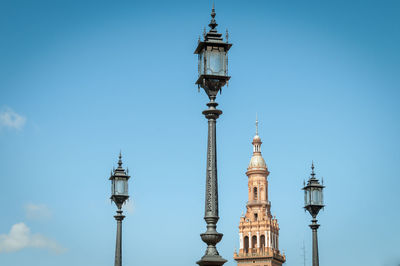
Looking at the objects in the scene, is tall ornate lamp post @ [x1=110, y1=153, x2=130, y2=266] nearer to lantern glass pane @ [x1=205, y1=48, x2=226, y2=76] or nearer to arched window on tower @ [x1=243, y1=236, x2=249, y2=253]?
lantern glass pane @ [x1=205, y1=48, x2=226, y2=76]

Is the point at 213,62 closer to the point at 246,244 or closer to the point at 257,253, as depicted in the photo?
the point at 257,253

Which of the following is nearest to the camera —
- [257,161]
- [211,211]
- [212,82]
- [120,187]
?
[211,211]

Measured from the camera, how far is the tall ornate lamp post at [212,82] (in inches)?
611

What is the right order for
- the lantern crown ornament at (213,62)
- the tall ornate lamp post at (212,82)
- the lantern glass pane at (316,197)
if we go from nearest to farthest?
1. the tall ornate lamp post at (212,82)
2. the lantern crown ornament at (213,62)
3. the lantern glass pane at (316,197)

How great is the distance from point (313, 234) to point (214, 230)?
430 inches

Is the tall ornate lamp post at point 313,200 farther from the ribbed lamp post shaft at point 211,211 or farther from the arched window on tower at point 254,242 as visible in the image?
the arched window on tower at point 254,242

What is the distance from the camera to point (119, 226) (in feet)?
81.8

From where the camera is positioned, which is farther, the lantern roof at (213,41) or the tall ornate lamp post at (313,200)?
the tall ornate lamp post at (313,200)

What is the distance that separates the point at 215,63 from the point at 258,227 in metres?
121

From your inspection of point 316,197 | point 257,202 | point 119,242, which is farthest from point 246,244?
point 119,242

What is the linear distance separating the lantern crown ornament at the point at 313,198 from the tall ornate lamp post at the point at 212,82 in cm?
1058

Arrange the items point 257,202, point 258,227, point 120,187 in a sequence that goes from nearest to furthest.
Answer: point 120,187 → point 258,227 → point 257,202

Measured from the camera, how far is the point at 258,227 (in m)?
136

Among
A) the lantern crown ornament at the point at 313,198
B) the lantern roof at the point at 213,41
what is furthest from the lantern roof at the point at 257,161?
the lantern roof at the point at 213,41
